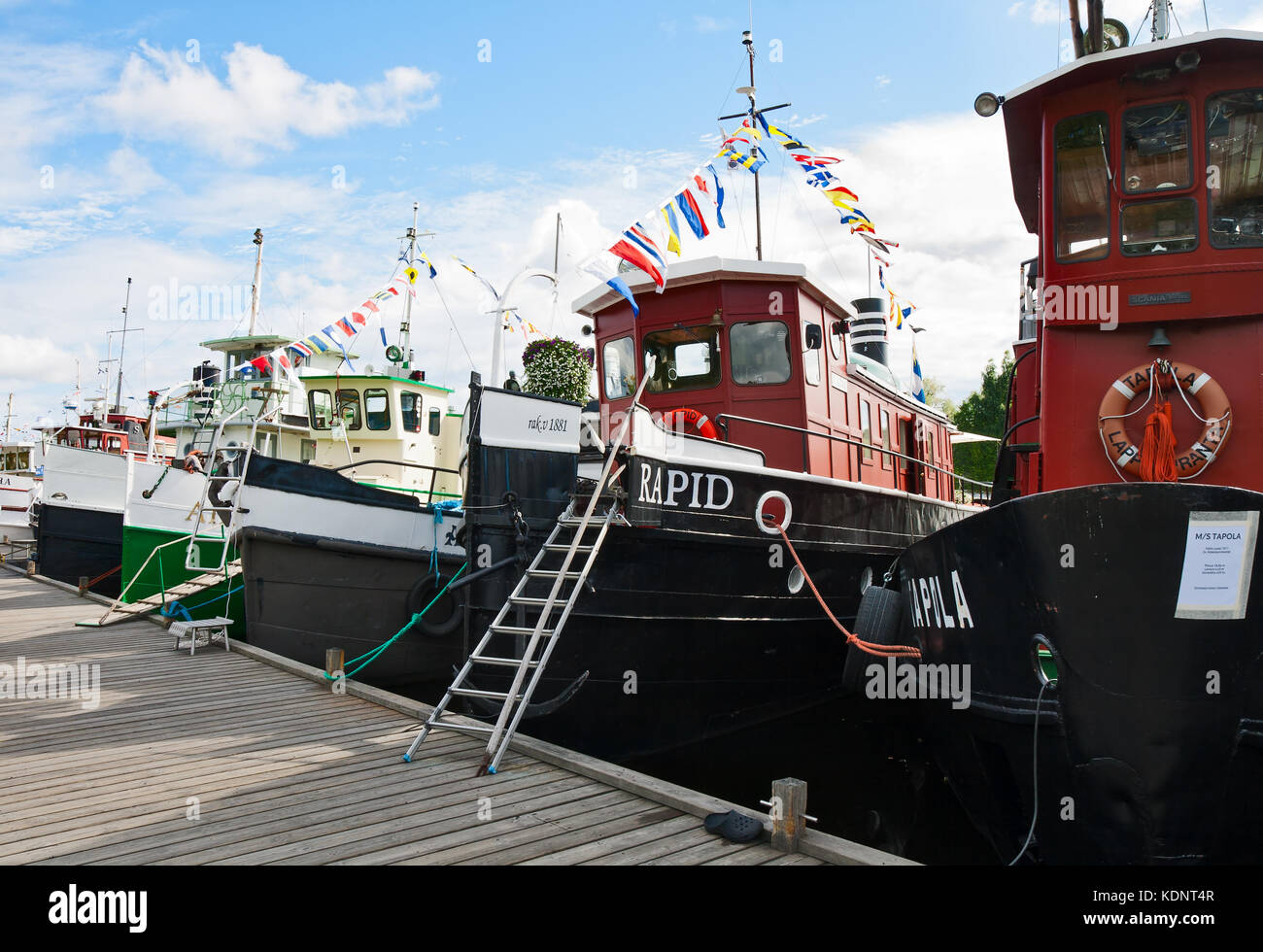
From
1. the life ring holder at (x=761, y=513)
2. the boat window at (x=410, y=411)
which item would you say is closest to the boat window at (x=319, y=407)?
the boat window at (x=410, y=411)

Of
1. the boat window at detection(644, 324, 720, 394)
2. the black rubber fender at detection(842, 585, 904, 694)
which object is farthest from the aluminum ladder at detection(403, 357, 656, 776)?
the boat window at detection(644, 324, 720, 394)

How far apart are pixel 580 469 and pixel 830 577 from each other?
2.78m

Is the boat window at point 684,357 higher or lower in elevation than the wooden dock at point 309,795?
higher

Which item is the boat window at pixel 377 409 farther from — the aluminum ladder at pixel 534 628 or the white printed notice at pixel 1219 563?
the white printed notice at pixel 1219 563

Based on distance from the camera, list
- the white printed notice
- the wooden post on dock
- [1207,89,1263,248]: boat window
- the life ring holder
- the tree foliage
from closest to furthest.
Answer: the white printed notice, the wooden post on dock, [1207,89,1263,248]: boat window, the life ring holder, the tree foliage

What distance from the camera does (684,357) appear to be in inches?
348

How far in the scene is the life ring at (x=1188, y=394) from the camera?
4.73 meters

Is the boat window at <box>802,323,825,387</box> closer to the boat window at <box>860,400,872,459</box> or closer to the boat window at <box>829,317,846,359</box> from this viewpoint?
the boat window at <box>829,317,846,359</box>

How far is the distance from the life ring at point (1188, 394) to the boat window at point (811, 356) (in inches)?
147

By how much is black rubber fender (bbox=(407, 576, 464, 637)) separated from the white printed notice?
715 centimetres

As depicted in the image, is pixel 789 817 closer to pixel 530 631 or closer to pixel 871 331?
pixel 530 631

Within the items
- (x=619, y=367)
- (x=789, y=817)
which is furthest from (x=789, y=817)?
(x=619, y=367)

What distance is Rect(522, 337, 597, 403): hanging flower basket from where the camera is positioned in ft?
37.4

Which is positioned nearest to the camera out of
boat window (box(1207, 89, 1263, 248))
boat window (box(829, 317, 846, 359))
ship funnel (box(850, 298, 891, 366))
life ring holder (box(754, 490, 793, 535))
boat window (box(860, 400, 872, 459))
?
boat window (box(1207, 89, 1263, 248))
